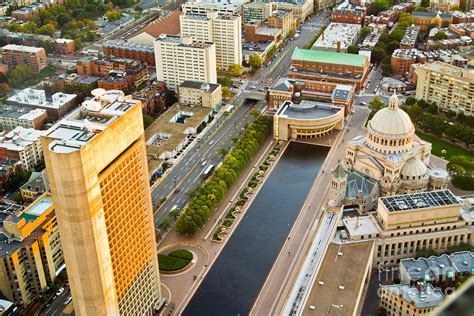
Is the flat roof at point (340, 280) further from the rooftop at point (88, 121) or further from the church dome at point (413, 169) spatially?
the rooftop at point (88, 121)

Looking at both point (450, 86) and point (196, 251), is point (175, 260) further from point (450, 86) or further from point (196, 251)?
point (450, 86)

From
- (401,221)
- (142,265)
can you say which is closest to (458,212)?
(401,221)


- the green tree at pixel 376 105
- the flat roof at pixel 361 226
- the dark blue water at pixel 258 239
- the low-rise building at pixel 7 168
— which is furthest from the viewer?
the green tree at pixel 376 105

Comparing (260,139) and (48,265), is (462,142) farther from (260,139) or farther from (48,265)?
(48,265)

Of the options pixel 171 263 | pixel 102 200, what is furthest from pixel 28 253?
pixel 102 200

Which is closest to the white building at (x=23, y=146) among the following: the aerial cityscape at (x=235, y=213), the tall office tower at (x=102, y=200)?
the aerial cityscape at (x=235, y=213)
